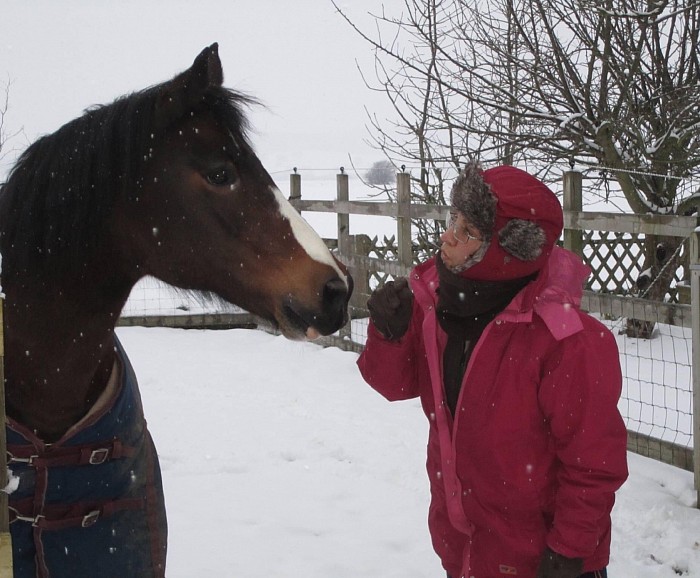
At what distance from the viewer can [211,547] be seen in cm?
316

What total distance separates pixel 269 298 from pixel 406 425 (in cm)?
296

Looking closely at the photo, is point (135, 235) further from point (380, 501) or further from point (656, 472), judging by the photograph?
point (656, 472)

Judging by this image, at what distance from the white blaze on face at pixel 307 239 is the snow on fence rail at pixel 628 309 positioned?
1.26 ft

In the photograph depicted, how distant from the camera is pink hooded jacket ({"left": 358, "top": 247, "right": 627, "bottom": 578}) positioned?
163 centimetres

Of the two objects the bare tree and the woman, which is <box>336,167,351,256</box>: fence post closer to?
the bare tree

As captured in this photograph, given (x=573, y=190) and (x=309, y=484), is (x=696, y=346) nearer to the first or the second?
(x=573, y=190)

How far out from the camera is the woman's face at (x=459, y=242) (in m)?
1.74

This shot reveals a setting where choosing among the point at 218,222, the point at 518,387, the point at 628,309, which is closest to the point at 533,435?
the point at 518,387

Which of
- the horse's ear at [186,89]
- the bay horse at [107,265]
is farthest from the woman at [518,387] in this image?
the horse's ear at [186,89]

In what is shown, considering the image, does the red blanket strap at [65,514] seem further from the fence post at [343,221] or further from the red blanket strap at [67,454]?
the fence post at [343,221]

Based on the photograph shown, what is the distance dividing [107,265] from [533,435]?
3.63 ft

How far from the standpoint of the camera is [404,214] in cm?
586

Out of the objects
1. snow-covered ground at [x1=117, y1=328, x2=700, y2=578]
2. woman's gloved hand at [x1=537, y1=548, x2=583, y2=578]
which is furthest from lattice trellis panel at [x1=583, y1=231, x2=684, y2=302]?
woman's gloved hand at [x1=537, y1=548, x2=583, y2=578]

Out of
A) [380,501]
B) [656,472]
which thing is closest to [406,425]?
[380,501]
